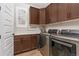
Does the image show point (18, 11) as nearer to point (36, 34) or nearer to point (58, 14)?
point (36, 34)

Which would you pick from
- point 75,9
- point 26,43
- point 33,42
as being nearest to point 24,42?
point 26,43

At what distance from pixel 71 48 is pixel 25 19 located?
0.69 metres

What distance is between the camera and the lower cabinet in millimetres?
1526

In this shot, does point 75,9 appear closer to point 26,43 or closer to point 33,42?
point 33,42

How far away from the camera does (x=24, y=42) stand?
1.68 m

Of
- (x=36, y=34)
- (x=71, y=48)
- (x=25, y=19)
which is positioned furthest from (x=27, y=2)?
(x=71, y=48)

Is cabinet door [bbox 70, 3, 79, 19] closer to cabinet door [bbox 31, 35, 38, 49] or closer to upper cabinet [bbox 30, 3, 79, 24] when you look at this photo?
upper cabinet [bbox 30, 3, 79, 24]

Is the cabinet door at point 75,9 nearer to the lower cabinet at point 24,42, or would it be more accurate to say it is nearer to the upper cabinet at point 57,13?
the upper cabinet at point 57,13

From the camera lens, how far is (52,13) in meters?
2.31

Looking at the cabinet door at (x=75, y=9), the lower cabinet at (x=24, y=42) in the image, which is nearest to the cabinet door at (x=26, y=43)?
the lower cabinet at (x=24, y=42)

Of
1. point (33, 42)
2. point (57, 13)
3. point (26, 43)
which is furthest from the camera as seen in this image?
point (57, 13)

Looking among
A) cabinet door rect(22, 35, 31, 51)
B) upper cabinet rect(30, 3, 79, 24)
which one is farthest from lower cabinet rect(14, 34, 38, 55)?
upper cabinet rect(30, 3, 79, 24)

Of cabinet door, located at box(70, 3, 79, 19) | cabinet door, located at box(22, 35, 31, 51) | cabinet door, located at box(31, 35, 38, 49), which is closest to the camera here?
cabinet door, located at box(70, 3, 79, 19)

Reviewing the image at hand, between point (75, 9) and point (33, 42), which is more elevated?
point (75, 9)
